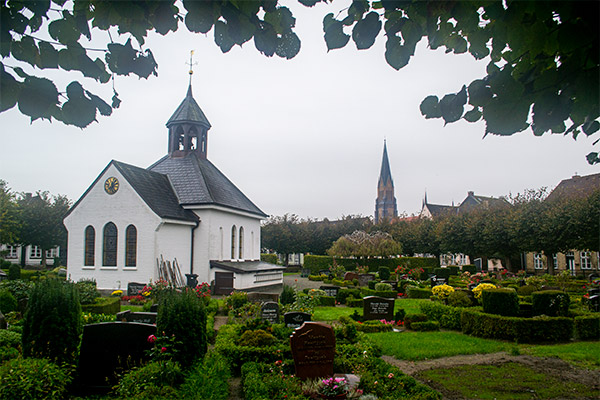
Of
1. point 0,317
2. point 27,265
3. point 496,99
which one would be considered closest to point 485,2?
point 496,99

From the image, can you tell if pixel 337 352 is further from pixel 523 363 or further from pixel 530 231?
pixel 530 231

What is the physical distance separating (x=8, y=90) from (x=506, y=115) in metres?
3.55

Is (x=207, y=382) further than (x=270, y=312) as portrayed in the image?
No

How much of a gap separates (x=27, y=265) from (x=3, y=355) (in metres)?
52.0

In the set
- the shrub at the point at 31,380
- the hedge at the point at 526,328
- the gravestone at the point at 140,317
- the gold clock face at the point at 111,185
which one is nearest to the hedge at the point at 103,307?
the gravestone at the point at 140,317

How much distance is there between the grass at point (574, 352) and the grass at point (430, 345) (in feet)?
→ 2.25

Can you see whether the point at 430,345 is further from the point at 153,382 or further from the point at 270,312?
the point at 153,382

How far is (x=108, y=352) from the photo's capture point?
7555 millimetres

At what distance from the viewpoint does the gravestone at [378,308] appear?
46.2 ft

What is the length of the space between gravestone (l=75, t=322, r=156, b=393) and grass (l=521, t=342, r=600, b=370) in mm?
8681

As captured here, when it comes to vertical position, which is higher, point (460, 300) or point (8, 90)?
point (8, 90)

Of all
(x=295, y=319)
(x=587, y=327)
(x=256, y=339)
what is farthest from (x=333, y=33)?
(x=587, y=327)

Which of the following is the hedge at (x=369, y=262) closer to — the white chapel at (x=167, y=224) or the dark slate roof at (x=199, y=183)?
the dark slate roof at (x=199, y=183)

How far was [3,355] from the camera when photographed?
7.53 m
